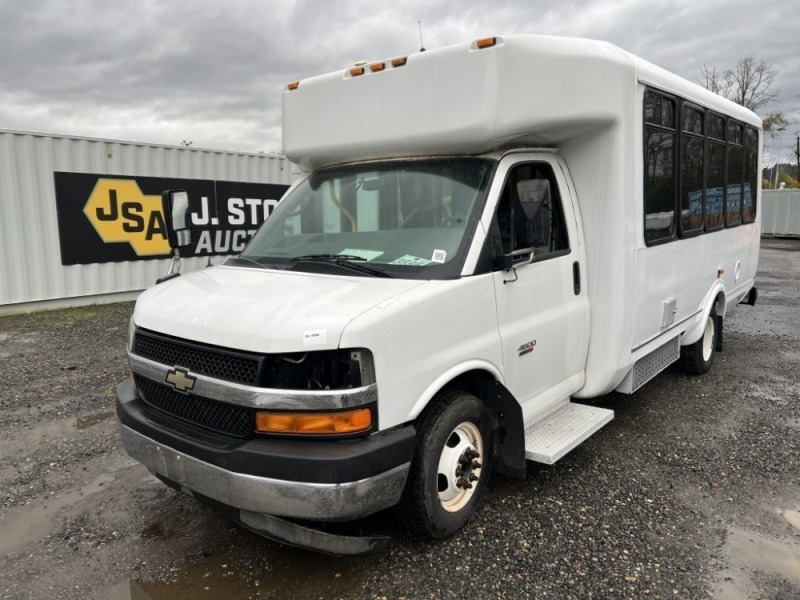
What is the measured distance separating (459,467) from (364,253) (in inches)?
52.9

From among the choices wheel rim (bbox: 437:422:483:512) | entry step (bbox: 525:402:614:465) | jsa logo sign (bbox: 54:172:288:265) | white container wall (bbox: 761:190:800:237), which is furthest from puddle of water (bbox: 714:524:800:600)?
white container wall (bbox: 761:190:800:237)

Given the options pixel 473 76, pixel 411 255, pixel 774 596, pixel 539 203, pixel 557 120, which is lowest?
pixel 774 596

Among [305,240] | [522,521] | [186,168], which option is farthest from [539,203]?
[186,168]

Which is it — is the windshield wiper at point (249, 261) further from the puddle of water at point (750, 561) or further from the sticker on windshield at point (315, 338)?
the puddle of water at point (750, 561)

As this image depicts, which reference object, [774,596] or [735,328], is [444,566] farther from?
[735,328]

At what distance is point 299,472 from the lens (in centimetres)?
260

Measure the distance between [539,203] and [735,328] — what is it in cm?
674

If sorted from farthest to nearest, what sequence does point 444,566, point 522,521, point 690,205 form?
1. point 690,205
2. point 522,521
3. point 444,566

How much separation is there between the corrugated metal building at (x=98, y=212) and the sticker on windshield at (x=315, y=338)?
32.9 feet

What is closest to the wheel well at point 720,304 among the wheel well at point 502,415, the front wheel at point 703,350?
the front wheel at point 703,350

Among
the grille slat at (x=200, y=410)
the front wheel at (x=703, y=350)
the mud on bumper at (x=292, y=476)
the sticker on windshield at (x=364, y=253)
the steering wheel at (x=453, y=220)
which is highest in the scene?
the steering wheel at (x=453, y=220)

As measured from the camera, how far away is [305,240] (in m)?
3.92

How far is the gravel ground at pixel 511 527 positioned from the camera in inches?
119

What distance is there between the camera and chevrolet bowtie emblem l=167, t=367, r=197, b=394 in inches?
115
